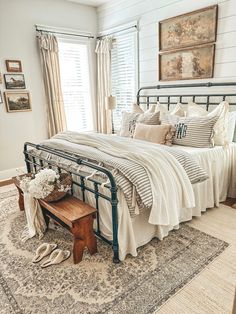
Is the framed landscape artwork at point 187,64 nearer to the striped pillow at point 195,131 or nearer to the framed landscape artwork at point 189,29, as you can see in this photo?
the framed landscape artwork at point 189,29

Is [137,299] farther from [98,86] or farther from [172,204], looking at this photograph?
[98,86]

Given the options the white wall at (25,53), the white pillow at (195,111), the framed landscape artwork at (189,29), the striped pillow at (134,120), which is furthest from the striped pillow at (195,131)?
the white wall at (25,53)

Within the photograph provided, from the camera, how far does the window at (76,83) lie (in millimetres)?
4426

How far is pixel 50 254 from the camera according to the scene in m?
2.03

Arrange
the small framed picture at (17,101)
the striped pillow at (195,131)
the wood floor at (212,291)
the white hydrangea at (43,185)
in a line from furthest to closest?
the small framed picture at (17,101)
the striped pillow at (195,131)
the white hydrangea at (43,185)
the wood floor at (212,291)

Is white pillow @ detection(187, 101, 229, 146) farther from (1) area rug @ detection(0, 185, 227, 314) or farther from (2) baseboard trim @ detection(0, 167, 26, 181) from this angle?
(2) baseboard trim @ detection(0, 167, 26, 181)

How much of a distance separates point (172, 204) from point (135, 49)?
3.06 meters

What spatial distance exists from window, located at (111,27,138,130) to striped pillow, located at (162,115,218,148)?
1713 millimetres

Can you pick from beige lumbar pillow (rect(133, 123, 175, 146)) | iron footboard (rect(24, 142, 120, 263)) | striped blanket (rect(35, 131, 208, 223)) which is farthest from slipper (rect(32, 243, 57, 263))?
beige lumbar pillow (rect(133, 123, 175, 146))

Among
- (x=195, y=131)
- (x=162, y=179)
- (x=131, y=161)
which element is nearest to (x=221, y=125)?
(x=195, y=131)

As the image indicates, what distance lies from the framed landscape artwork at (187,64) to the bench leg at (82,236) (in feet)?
8.22

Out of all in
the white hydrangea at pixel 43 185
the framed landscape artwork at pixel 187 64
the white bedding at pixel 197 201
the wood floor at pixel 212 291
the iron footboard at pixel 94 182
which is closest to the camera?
the wood floor at pixel 212 291

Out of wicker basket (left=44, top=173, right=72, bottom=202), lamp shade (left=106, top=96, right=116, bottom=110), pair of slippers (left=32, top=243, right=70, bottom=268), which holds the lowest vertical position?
pair of slippers (left=32, top=243, right=70, bottom=268)

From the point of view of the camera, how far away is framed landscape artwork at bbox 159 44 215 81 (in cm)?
311
